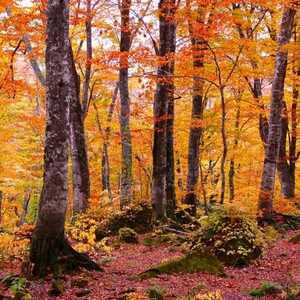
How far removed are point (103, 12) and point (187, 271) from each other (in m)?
13.3

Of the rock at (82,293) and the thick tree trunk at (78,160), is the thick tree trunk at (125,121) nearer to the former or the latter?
the thick tree trunk at (78,160)

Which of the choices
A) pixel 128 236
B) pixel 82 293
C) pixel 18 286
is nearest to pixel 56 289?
pixel 82 293

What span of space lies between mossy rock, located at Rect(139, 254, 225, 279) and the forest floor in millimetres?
191

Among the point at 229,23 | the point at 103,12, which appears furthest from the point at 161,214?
the point at 103,12

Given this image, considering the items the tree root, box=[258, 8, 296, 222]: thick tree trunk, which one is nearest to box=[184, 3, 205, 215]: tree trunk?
box=[258, 8, 296, 222]: thick tree trunk

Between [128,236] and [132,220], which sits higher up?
[132,220]

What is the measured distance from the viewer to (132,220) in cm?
1380

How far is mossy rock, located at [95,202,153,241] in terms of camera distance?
13531mm

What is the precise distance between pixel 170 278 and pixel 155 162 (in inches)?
198

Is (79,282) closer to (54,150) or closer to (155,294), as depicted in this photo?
(155,294)

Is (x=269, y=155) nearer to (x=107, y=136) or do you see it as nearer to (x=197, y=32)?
(x=197, y=32)

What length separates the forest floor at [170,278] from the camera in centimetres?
659

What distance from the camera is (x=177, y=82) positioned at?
16.0 meters

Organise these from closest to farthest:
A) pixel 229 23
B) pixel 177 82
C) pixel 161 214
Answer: pixel 161 214
pixel 229 23
pixel 177 82
